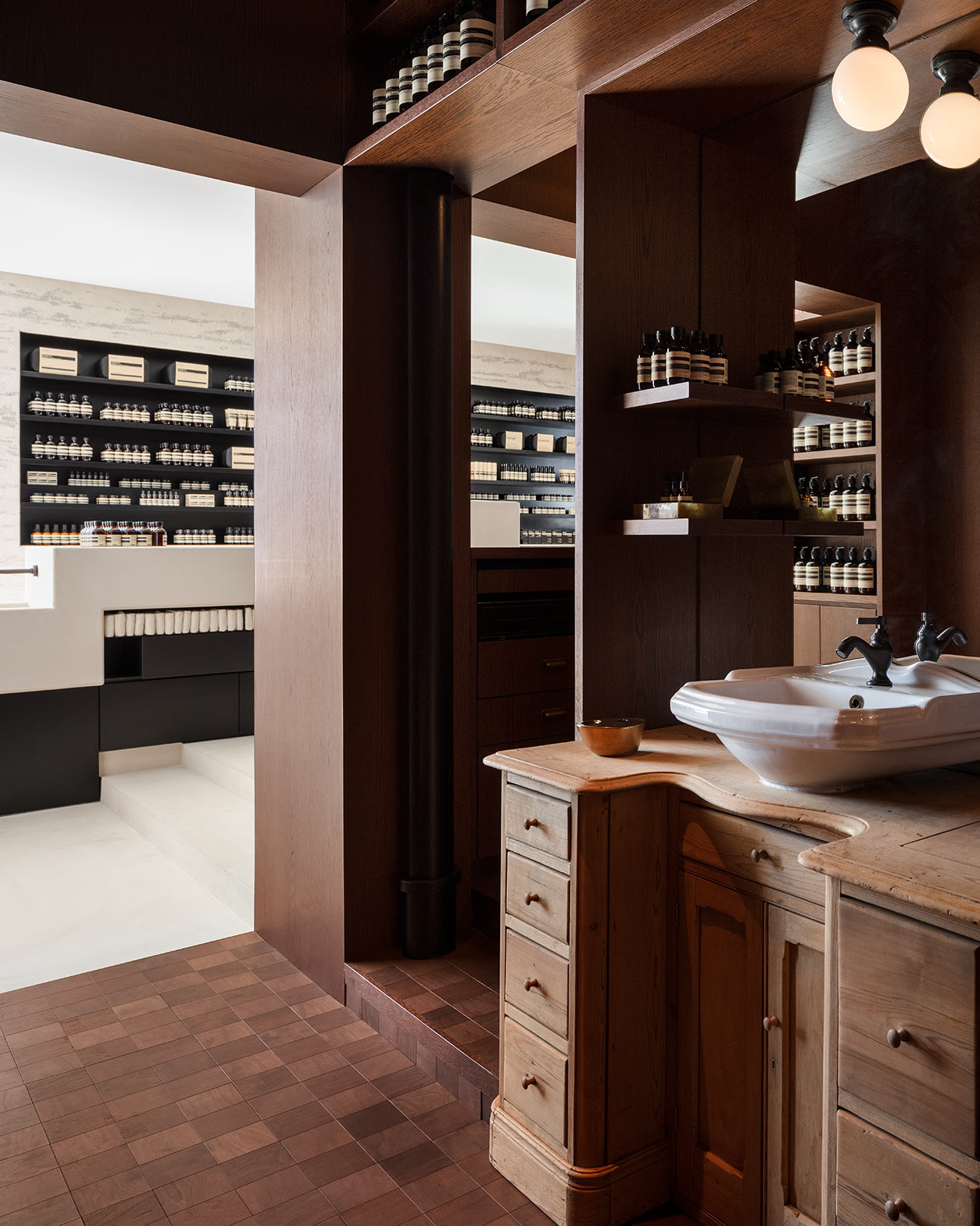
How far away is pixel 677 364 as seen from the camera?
84.5 inches

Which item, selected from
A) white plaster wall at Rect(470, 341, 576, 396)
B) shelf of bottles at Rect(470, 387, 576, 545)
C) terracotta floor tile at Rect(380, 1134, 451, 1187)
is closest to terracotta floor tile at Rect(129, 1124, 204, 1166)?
terracotta floor tile at Rect(380, 1134, 451, 1187)

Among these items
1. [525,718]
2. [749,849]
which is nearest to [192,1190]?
[749,849]

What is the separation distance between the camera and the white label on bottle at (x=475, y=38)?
2.41 metres

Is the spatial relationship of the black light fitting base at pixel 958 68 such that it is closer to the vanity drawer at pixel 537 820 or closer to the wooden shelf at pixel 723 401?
the wooden shelf at pixel 723 401

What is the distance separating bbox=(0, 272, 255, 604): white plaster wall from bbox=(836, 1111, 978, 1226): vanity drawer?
21.8 feet

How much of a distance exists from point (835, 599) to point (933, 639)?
369 mm

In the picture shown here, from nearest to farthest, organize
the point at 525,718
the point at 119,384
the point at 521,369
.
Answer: the point at 525,718, the point at 119,384, the point at 521,369

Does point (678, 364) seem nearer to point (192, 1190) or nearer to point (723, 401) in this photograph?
point (723, 401)

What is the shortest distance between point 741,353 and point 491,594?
45.5 inches

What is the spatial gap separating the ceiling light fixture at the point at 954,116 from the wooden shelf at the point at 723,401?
0.49 metres

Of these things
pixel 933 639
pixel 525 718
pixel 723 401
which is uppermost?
pixel 723 401

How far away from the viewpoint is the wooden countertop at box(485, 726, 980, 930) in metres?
1.23

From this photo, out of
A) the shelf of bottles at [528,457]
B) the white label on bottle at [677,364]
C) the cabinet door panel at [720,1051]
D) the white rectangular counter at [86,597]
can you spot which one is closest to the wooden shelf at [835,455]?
the white label on bottle at [677,364]

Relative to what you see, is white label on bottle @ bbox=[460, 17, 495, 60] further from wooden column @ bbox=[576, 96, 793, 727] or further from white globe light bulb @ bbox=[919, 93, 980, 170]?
white globe light bulb @ bbox=[919, 93, 980, 170]
